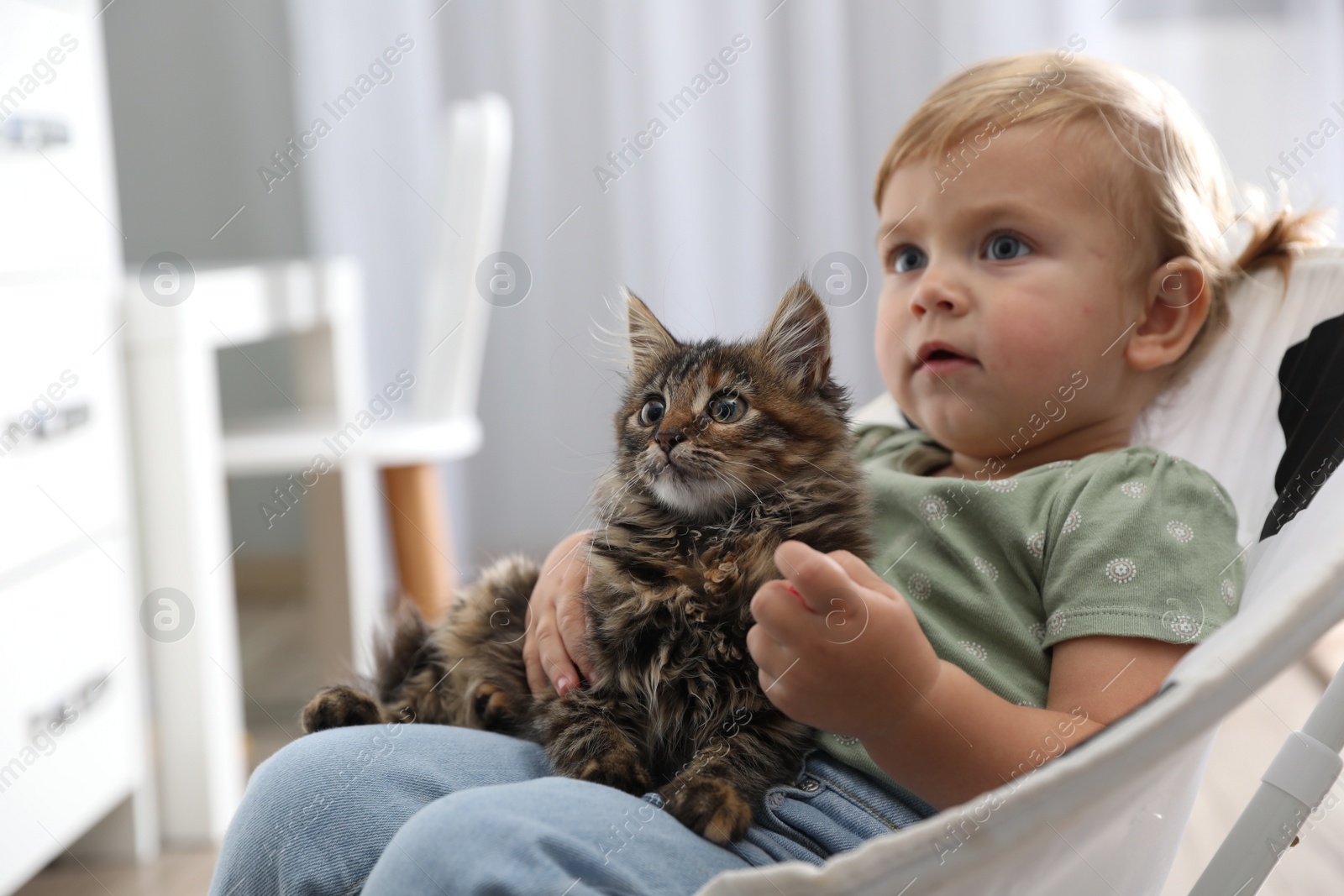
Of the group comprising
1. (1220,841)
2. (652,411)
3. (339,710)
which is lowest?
(1220,841)

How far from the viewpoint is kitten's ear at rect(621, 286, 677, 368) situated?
108 cm

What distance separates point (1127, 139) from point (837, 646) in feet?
2.19

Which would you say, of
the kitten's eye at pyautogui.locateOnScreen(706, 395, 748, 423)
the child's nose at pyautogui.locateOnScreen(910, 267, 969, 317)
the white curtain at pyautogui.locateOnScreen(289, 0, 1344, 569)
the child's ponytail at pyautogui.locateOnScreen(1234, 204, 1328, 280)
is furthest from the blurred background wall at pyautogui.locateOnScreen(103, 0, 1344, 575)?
the kitten's eye at pyautogui.locateOnScreen(706, 395, 748, 423)

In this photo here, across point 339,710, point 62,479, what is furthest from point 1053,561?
point 62,479

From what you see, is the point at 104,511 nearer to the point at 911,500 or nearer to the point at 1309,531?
the point at 911,500

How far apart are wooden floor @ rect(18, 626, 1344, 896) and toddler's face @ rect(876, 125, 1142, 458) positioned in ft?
2.58

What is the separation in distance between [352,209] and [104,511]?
1.89m

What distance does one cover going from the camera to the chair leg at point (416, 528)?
257 cm

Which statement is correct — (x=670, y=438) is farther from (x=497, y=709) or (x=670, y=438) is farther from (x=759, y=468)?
(x=497, y=709)

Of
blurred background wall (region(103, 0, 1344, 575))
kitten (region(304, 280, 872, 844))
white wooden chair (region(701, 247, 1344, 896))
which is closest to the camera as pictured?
white wooden chair (region(701, 247, 1344, 896))

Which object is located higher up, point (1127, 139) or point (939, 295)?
point (1127, 139)

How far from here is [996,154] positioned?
3.55 ft

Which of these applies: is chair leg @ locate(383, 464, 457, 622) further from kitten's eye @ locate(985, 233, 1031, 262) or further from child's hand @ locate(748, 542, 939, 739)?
child's hand @ locate(748, 542, 939, 739)

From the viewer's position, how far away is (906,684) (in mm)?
788
